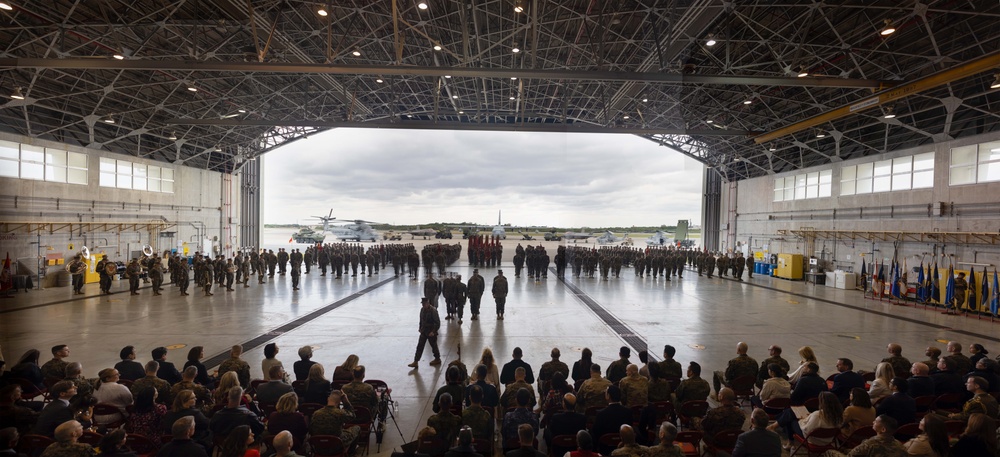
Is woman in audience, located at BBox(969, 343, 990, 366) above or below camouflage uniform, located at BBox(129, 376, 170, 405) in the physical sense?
above

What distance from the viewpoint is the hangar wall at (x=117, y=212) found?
15039mm

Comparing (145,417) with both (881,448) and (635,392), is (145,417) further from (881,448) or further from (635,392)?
(881,448)

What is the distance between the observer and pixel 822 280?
1898cm

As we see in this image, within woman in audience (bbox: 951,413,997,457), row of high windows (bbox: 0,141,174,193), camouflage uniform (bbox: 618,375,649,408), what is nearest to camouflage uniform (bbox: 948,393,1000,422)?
woman in audience (bbox: 951,413,997,457)

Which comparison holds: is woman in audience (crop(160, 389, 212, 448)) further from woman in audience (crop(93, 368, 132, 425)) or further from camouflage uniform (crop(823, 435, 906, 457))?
camouflage uniform (crop(823, 435, 906, 457))

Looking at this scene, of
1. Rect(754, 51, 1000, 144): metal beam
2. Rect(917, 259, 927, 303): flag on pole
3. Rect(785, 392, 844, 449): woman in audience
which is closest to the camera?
Rect(785, 392, 844, 449): woman in audience

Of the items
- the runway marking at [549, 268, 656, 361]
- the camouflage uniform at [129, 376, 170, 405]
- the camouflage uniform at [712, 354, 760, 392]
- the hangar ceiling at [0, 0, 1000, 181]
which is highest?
the hangar ceiling at [0, 0, 1000, 181]

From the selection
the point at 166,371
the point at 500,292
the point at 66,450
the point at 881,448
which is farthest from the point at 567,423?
the point at 500,292

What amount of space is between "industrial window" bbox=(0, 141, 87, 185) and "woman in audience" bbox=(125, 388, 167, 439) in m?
16.6

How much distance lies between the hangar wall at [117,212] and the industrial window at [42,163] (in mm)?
154

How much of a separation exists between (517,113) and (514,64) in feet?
7.05

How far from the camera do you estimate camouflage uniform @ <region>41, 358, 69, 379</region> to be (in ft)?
15.6

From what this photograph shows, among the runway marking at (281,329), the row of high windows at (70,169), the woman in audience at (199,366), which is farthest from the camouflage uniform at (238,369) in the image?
the row of high windows at (70,169)

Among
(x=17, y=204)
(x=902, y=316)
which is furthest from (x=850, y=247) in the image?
(x=17, y=204)
